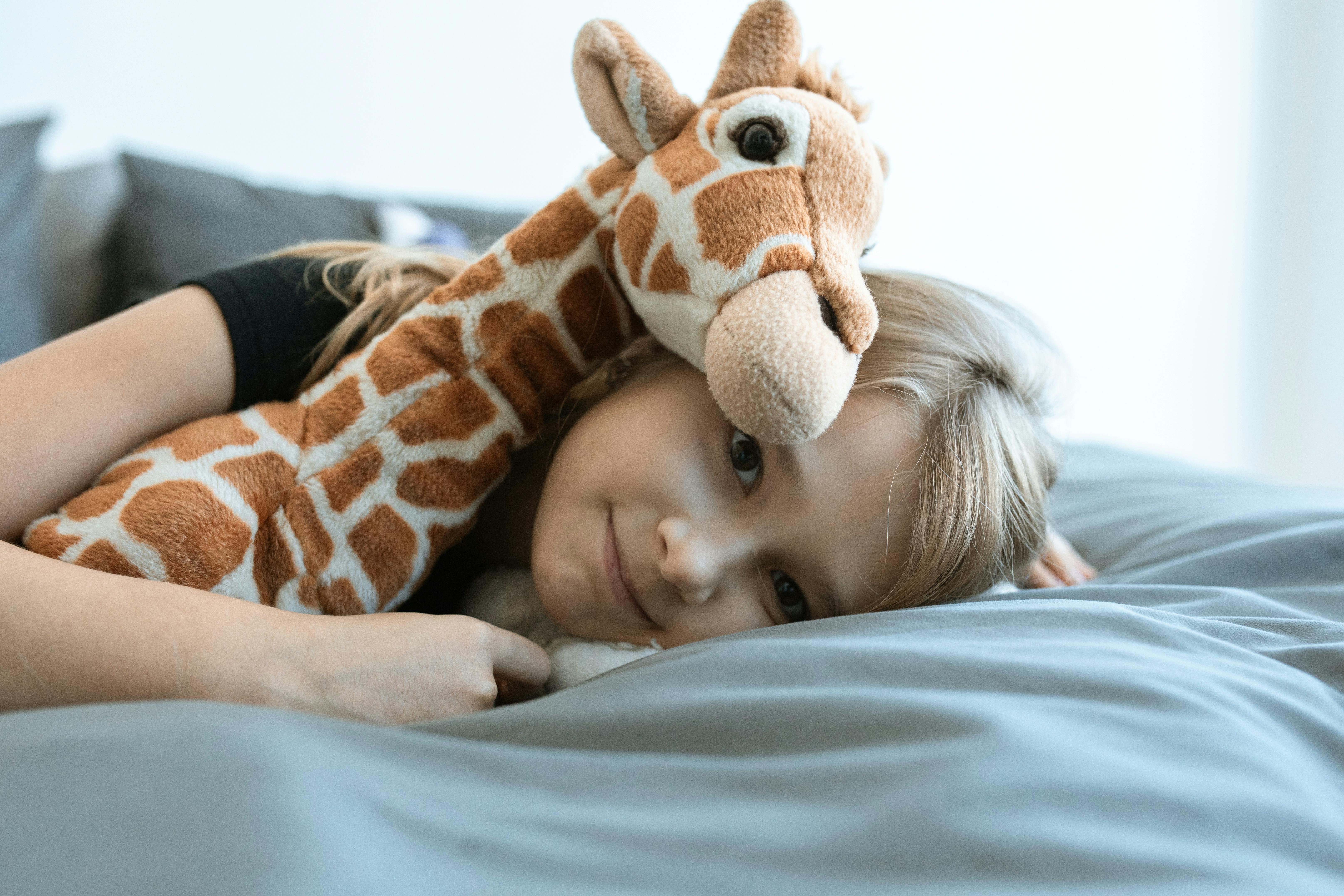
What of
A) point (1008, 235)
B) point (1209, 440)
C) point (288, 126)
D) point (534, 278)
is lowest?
point (1209, 440)

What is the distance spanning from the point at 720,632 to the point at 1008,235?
2406mm

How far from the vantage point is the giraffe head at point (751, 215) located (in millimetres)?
516

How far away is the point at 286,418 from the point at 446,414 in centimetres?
13

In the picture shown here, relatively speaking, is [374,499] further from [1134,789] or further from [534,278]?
[1134,789]

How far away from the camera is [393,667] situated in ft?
1.81

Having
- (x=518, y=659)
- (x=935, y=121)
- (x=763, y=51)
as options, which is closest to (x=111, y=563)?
(x=518, y=659)

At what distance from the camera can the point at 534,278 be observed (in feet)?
2.30

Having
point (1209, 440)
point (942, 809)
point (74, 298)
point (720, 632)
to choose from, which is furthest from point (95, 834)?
point (1209, 440)

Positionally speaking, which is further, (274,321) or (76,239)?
(76,239)

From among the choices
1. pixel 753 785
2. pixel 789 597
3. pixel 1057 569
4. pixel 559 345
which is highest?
pixel 559 345

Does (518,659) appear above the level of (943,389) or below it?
below

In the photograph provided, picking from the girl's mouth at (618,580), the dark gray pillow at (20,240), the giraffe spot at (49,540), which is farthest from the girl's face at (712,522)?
the dark gray pillow at (20,240)

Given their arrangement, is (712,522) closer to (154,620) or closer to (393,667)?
(393,667)

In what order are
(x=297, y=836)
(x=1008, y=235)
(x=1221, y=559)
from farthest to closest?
(x=1008, y=235)
(x=1221, y=559)
(x=297, y=836)
